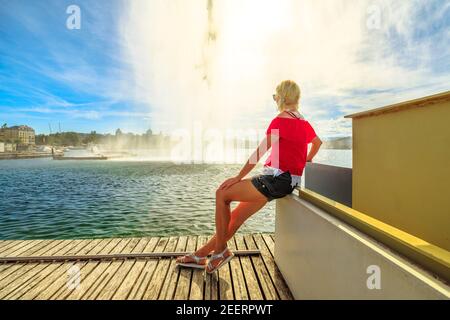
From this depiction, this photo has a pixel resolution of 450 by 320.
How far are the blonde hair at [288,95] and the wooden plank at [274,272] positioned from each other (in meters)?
1.87

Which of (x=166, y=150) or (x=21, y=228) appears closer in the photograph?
(x=21, y=228)

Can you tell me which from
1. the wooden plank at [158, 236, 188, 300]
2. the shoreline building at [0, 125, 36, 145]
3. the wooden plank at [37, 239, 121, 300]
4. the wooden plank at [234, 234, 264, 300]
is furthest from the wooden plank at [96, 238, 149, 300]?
the shoreline building at [0, 125, 36, 145]

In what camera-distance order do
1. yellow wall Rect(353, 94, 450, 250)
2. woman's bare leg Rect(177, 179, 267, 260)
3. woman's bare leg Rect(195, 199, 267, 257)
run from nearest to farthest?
1. yellow wall Rect(353, 94, 450, 250)
2. woman's bare leg Rect(177, 179, 267, 260)
3. woman's bare leg Rect(195, 199, 267, 257)

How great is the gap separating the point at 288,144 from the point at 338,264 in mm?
1241

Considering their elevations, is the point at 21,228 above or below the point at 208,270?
below

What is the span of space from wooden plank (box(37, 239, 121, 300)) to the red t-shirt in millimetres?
2500

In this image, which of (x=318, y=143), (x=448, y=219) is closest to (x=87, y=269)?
(x=318, y=143)

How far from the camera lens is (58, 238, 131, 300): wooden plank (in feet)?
9.18

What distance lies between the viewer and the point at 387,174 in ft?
8.60

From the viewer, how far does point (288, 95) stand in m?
2.75
